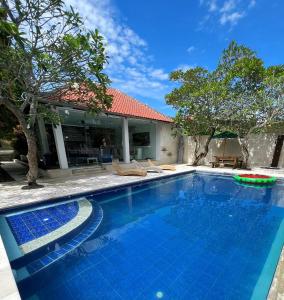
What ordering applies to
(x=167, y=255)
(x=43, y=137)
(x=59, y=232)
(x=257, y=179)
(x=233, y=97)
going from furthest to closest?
(x=43, y=137)
(x=233, y=97)
(x=257, y=179)
(x=59, y=232)
(x=167, y=255)

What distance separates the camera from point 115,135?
754 inches

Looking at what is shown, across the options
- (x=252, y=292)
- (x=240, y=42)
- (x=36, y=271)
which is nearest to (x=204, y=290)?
(x=252, y=292)

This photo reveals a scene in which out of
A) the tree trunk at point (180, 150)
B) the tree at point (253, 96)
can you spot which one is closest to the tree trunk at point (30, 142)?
the tree at point (253, 96)

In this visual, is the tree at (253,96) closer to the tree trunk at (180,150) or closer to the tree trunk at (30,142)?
the tree trunk at (180,150)

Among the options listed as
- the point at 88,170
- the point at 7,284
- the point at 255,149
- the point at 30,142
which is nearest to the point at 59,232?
the point at 7,284

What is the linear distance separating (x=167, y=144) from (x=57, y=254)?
13633 mm

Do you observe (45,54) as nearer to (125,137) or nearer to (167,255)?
(167,255)

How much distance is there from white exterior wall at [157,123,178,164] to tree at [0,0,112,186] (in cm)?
922

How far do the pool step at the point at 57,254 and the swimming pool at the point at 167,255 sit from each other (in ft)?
0.09

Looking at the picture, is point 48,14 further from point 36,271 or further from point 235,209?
point 235,209

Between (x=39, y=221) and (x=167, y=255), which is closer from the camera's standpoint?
(x=167, y=255)

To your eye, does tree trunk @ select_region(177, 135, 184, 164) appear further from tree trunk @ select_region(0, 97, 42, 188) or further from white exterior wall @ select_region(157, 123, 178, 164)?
tree trunk @ select_region(0, 97, 42, 188)

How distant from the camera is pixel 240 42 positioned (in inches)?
508

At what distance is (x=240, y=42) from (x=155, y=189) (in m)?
13.0
